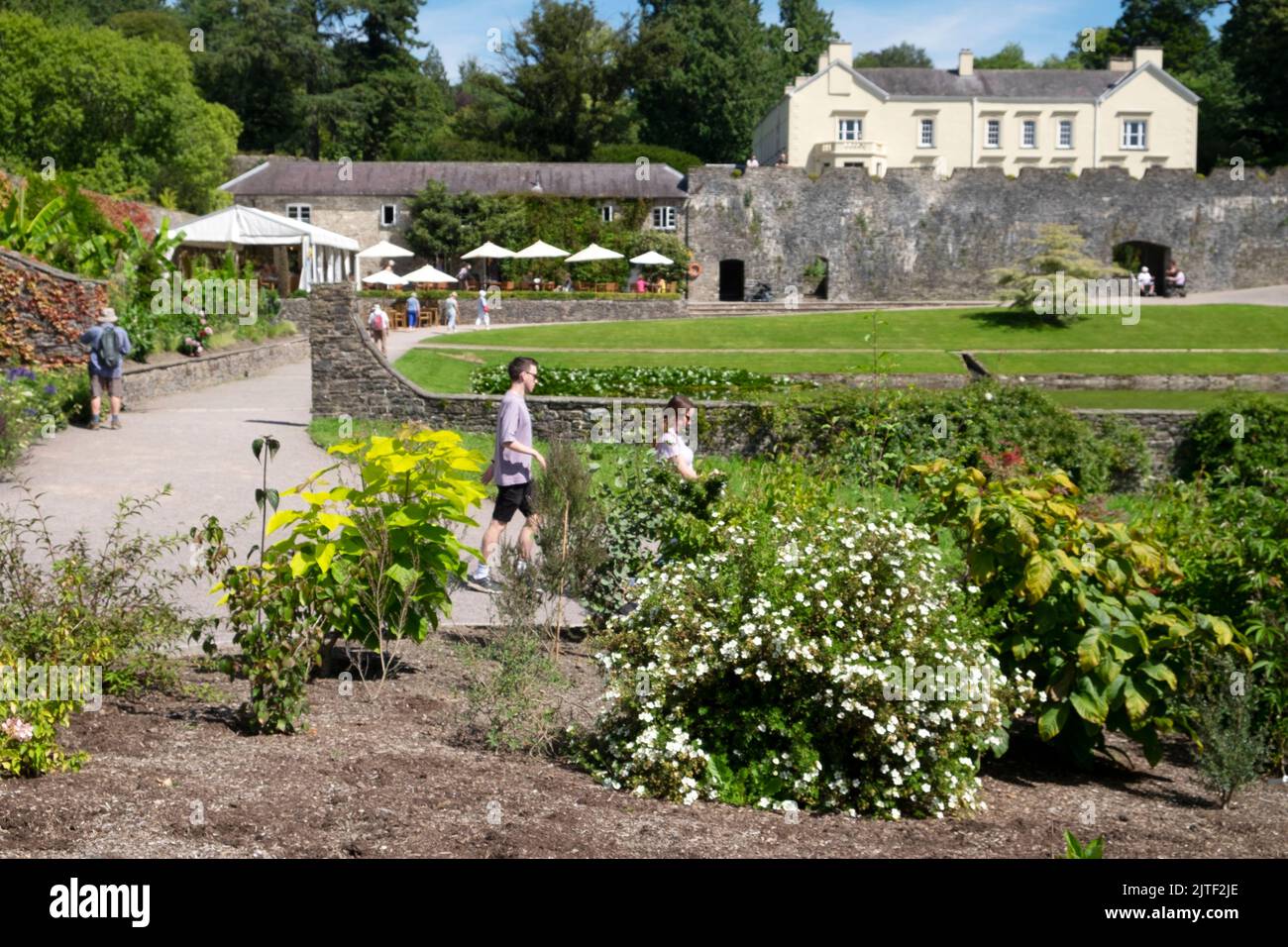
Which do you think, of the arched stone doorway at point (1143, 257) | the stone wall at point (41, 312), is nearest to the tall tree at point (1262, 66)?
the arched stone doorway at point (1143, 257)

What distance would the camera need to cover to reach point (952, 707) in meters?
5.78

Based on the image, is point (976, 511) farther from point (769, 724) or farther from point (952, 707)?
point (769, 724)

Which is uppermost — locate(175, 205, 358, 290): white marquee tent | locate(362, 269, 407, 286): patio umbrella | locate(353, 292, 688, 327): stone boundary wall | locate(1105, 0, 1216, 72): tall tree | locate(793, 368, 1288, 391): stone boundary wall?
locate(1105, 0, 1216, 72): tall tree

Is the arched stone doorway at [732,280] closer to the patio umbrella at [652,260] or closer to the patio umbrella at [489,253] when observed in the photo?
the patio umbrella at [652,260]

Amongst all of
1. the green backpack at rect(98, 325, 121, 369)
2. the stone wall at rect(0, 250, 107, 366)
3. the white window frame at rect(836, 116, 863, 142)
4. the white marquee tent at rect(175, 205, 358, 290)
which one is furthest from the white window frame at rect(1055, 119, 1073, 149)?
the green backpack at rect(98, 325, 121, 369)

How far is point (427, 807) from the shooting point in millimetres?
4945

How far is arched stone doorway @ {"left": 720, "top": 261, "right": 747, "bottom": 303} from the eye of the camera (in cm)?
5552

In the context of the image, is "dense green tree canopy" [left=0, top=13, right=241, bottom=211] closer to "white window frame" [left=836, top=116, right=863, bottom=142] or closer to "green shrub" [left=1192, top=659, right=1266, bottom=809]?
"white window frame" [left=836, top=116, right=863, bottom=142]

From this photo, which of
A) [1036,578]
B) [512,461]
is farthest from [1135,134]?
[1036,578]

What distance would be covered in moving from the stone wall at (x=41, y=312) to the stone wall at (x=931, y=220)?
115 ft

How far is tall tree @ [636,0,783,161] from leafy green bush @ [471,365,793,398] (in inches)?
2106

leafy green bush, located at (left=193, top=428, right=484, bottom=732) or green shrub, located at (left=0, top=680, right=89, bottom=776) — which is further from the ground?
leafy green bush, located at (left=193, top=428, right=484, bottom=732)
